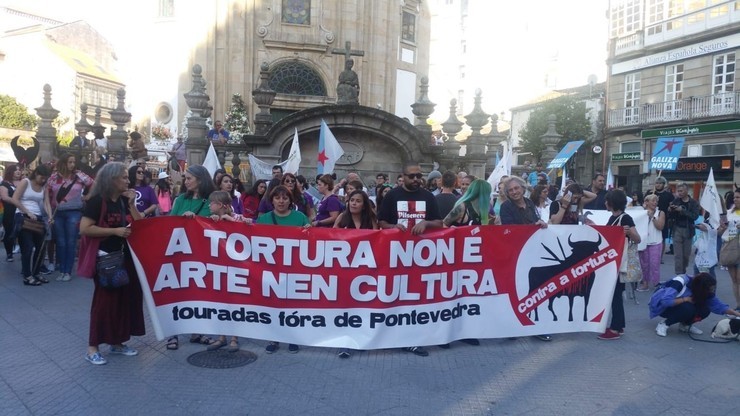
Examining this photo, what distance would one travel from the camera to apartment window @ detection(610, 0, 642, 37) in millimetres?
33656

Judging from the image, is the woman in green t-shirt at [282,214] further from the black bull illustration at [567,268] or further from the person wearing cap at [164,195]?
the person wearing cap at [164,195]

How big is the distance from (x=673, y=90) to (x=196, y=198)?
31.4 meters

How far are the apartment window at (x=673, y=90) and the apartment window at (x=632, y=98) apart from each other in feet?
6.35

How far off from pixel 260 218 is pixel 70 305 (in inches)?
124

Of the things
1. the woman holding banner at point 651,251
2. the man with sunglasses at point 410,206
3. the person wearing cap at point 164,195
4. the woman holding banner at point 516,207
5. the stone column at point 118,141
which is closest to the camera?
the man with sunglasses at point 410,206

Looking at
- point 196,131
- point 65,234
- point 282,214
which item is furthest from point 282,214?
point 196,131

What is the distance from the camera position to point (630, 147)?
1334 inches

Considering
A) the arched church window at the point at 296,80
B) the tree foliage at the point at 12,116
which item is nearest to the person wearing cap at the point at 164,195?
the arched church window at the point at 296,80

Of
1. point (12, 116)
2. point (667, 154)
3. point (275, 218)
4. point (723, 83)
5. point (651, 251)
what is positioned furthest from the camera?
point (12, 116)

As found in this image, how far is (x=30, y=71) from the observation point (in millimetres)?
47594

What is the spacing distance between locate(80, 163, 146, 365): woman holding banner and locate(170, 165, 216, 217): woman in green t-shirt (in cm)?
68

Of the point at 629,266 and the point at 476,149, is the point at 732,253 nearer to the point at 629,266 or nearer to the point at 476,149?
the point at 629,266

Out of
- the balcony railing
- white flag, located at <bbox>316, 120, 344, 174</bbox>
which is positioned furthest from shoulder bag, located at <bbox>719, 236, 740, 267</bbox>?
the balcony railing

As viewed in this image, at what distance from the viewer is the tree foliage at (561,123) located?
37594mm
